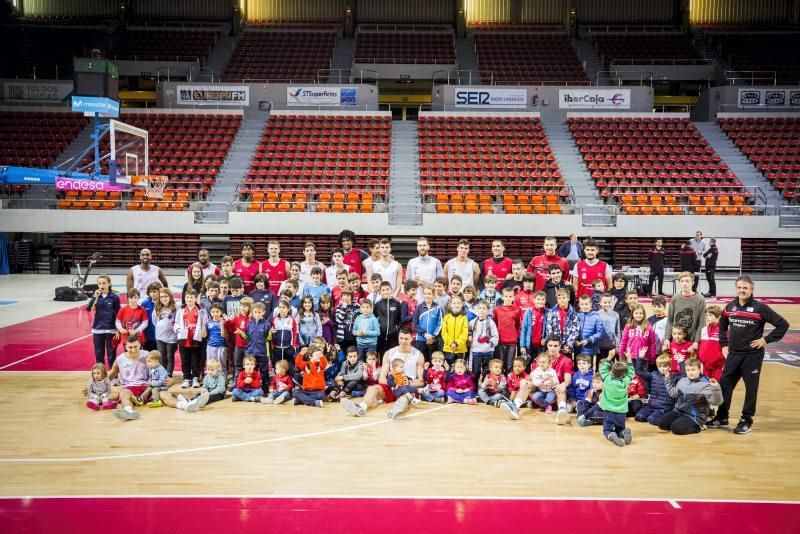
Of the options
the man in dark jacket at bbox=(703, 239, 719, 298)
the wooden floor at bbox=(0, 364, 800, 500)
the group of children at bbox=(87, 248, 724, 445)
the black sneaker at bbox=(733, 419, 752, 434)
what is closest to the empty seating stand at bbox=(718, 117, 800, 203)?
the man in dark jacket at bbox=(703, 239, 719, 298)

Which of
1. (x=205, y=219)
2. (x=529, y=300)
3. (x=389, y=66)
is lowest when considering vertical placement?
(x=529, y=300)

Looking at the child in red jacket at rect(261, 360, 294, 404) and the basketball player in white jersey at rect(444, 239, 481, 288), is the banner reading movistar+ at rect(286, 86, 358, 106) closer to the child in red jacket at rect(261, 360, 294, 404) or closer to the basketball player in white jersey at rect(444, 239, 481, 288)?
the basketball player in white jersey at rect(444, 239, 481, 288)

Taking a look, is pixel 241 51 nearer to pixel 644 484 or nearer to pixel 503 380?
pixel 503 380

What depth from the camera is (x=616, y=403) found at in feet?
22.2

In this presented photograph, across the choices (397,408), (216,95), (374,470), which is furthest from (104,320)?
(216,95)

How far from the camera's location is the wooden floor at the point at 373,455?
554cm

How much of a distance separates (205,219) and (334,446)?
16878 mm

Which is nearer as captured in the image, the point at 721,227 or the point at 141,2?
the point at 721,227

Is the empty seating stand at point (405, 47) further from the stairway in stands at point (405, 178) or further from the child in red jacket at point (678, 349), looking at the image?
the child in red jacket at point (678, 349)

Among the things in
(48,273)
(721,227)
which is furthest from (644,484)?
(48,273)

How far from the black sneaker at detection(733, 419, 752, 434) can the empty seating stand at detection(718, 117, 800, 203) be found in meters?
18.7

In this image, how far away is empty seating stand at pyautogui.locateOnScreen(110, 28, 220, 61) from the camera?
30.9m

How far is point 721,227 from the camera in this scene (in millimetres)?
21359

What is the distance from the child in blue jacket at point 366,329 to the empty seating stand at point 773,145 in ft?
66.1
